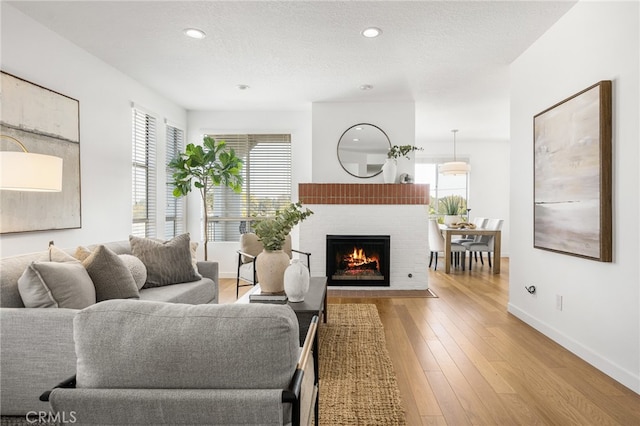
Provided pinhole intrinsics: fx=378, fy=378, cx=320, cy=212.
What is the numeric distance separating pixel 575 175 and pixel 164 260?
322 cm

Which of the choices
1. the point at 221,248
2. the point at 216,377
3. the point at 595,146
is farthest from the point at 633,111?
the point at 221,248

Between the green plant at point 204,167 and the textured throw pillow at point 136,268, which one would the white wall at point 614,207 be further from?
the green plant at point 204,167

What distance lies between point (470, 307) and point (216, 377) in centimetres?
384

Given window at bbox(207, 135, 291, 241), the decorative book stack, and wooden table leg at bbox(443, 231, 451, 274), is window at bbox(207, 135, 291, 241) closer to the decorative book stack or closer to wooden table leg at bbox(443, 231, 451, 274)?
wooden table leg at bbox(443, 231, 451, 274)

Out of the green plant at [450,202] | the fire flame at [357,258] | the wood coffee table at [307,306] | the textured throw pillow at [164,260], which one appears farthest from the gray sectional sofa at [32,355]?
the green plant at [450,202]

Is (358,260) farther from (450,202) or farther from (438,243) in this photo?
(450,202)

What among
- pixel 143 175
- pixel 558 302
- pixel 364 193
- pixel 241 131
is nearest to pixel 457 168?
pixel 364 193

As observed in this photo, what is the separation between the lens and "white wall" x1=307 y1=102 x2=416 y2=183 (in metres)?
5.25

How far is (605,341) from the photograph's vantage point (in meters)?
2.50

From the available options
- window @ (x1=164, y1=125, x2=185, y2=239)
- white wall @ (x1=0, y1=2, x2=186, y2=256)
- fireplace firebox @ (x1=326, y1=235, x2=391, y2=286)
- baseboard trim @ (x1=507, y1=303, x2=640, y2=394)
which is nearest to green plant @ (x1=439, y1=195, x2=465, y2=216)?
fireplace firebox @ (x1=326, y1=235, x2=391, y2=286)

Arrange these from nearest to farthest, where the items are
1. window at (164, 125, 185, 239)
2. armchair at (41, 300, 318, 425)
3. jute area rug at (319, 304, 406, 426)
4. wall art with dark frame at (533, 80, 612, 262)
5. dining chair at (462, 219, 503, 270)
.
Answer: armchair at (41, 300, 318, 425) → jute area rug at (319, 304, 406, 426) → wall art with dark frame at (533, 80, 612, 262) → window at (164, 125, 185, 239) → dining chair at (462, 219, 503, 270)

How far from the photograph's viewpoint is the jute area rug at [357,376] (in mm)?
1973

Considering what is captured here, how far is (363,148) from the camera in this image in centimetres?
526

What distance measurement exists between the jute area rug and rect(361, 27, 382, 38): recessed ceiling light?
254cm
